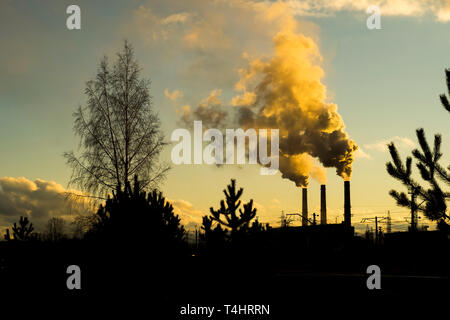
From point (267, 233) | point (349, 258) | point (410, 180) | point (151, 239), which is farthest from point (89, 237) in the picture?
point (349, 258)

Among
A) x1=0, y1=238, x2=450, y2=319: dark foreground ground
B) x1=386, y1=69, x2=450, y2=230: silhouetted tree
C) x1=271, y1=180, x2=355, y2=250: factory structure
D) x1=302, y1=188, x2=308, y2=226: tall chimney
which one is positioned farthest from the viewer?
x1=302, y1=188, x2=308, y2=226: tall chimney

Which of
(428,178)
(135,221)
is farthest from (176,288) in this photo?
(428,178)

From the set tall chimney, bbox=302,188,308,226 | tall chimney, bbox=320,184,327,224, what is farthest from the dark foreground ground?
tall chimney, bbox=302,188,308,226

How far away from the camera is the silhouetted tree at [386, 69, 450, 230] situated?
49.7 feet

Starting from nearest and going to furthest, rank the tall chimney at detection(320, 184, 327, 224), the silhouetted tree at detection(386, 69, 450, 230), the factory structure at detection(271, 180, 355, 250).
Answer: the silhouetted tree at detection(386, 69, 450, 230) → the factory structure at detection(271, 180, 355, 250) → the tall chimney at detection(320, 184, 327, 224)

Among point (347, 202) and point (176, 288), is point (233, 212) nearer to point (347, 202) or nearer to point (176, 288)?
point (176, 288)

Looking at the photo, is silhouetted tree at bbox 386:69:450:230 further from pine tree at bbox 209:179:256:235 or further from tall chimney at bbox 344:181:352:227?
tall chimney at bbox 344:181:352:227

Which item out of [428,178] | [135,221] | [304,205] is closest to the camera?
[135,221]

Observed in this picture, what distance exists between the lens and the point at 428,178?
15438 millimetres

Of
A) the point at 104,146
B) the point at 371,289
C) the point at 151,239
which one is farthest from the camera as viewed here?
the point at 104,146
